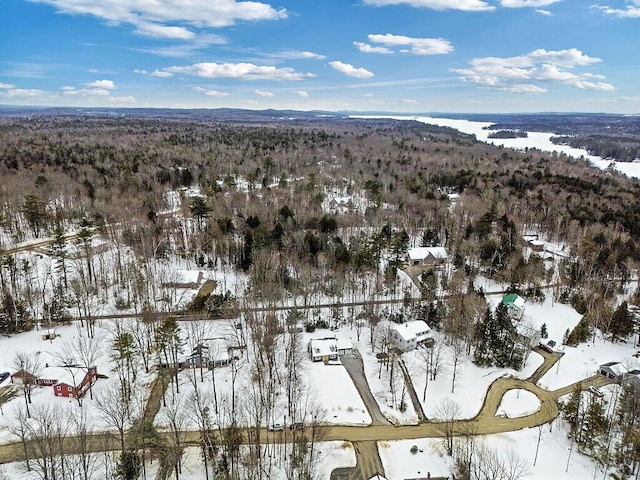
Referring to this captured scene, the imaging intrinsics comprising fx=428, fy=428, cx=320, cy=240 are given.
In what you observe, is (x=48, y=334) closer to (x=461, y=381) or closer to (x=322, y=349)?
(x=322, y=349)

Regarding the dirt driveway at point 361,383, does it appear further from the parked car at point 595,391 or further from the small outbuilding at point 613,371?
the small outbuilding at point 613,371

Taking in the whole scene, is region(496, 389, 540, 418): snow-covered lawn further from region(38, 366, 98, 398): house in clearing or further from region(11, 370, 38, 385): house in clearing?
region(11, 370, 38, 385): house in clearing

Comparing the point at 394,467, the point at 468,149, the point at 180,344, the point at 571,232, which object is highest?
the point at 468,149

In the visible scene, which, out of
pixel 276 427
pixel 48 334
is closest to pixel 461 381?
pixel 276 427

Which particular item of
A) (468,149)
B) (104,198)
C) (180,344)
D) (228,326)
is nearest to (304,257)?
(228,326)

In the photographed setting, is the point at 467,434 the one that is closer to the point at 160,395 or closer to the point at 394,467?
the point at 394,467

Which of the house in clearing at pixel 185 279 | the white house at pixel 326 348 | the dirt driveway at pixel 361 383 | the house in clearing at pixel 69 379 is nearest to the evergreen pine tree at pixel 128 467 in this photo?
the house in clearing at pixel 69 379
